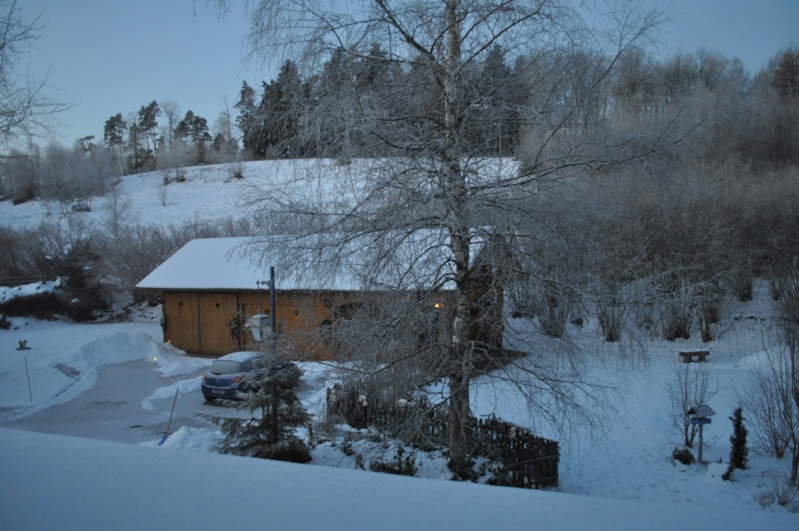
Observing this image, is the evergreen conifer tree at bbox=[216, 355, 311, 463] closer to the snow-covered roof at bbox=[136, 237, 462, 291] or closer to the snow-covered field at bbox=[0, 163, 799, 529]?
the snow-covered field at bbox=[0, 163, 799, 529]

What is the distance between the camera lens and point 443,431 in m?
6.50

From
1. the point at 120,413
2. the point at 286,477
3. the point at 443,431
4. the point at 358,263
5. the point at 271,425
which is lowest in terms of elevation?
the point at 120,413

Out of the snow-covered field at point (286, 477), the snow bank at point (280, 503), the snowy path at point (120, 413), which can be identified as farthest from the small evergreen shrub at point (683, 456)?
the snowy path at point (120, 413)

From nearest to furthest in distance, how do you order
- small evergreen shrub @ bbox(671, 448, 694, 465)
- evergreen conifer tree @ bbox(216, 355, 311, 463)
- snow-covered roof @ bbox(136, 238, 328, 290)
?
evergreen conifer tree @ bbox(216, 355, 311, 463), small evergreen shrub @ bbox(671, 448, 694, 465), snow-covered roof @ bbox(136, 238, 328, 290)

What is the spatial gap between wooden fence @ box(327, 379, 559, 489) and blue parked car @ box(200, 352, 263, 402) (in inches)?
190

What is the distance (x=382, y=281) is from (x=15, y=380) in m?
15.6

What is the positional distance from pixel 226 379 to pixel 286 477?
482 inches

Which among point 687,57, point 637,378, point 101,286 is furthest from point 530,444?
point 101,286

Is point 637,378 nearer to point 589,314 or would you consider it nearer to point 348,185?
point 589,314

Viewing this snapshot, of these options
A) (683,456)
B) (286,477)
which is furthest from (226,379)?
(286,477)

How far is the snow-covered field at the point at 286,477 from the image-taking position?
120 centimetres

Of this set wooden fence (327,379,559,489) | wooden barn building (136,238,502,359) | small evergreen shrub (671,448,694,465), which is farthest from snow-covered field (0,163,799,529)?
wooden barn building (136,238,502,359)

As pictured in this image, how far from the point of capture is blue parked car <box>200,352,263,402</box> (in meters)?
12.5

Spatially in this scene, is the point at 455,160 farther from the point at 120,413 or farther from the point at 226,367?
the point at 120,413
